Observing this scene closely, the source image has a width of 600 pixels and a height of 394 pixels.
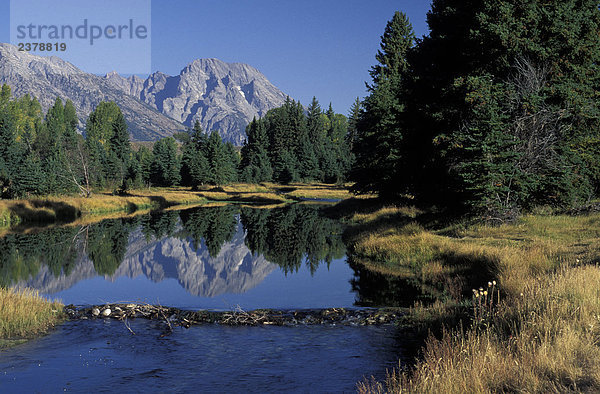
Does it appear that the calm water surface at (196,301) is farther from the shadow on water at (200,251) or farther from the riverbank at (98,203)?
the riverbank at (98,203)

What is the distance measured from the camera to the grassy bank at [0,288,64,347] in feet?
40.4

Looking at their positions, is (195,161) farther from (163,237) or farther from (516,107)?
(516,107)

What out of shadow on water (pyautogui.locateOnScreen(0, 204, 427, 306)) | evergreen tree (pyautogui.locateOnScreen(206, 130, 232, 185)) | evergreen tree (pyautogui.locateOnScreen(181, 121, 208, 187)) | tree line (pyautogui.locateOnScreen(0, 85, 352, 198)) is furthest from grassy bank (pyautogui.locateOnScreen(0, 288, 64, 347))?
evergreen tree (pyautogui.locateOnScreen(206, 130, 232, 185))

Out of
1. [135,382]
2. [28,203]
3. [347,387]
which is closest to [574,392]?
[347,387]

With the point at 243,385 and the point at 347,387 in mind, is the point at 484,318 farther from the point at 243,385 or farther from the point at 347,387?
the point at 243,385

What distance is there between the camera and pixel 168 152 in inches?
4250

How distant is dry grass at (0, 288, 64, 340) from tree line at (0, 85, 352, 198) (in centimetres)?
5437

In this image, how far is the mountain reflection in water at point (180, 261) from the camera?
1955 centimetres

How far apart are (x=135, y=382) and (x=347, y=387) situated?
14.5ft

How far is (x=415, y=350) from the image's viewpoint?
36.6 feet

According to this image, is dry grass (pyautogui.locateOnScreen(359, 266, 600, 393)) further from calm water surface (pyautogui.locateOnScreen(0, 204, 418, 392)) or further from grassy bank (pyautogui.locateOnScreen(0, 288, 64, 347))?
grassy bank (pyautogui.locateOnScreen(0, 288, 64, 347))

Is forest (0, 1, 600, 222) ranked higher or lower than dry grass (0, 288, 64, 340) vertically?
higher

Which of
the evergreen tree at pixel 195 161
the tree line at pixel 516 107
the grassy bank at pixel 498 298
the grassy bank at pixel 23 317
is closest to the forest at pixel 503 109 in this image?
the tree line at pixel 516 107

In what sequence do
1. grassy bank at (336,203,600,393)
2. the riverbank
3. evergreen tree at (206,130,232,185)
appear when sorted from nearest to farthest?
grassy bank at (336,203,600,393) → the riverbank → evergreen tree at (206,130,232,185)
